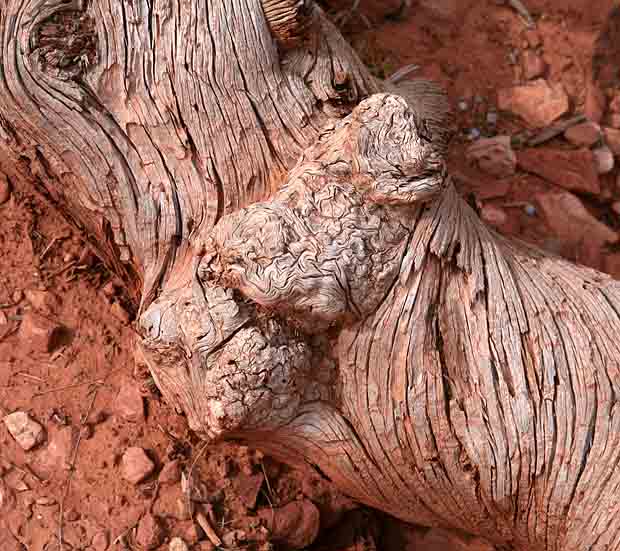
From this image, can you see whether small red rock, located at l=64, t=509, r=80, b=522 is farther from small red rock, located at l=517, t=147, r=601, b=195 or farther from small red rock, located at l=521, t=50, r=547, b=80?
small red rock, located at l=521, t=50, r=547, b=80

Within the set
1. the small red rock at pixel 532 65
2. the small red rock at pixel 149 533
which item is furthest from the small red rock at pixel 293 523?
the small red rock at pixel 532 65

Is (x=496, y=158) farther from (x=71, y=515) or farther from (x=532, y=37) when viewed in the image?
(x=71, y=515)

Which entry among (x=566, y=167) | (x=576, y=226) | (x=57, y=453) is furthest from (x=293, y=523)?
(x=566, y=167)

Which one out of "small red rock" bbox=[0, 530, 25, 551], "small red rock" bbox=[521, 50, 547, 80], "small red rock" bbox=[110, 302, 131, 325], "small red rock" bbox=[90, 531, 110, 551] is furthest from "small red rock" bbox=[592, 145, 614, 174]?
"small red rock" bbox=[0, 530, 25, 551]

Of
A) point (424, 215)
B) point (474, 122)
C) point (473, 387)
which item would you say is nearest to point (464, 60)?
point (474, 122)

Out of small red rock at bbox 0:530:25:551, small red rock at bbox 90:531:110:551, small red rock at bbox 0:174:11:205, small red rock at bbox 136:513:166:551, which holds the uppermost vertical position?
small red rock at bbox 0:174:11:205

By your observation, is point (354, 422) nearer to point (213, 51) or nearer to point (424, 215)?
point (424, 215)
